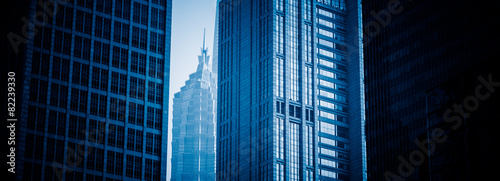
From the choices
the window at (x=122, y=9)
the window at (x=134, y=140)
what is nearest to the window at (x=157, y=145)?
the window at (x=134, y=140)

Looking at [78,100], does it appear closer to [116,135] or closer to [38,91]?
[38,91]

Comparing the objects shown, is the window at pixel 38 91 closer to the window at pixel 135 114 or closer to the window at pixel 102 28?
the window at pixel 102 28

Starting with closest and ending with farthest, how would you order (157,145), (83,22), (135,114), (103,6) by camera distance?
1. (135,114)
2. (83,22)
3. (157,145)
4. (103,6)

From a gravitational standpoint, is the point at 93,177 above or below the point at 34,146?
below

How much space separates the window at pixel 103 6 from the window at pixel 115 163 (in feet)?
108

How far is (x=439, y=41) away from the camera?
544 feet

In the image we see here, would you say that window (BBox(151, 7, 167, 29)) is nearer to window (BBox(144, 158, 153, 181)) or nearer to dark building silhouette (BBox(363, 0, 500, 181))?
window (BBox(144, 158, 153, 181))

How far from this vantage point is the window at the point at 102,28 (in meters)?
176

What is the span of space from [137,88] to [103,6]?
66.9ft

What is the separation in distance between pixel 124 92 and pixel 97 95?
6403 millimetres

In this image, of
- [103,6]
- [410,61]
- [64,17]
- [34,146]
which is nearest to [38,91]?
[34,146]

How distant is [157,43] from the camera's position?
183 m

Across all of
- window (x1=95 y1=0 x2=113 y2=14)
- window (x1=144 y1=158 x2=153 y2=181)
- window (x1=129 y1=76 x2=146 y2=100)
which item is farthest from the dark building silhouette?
window (x1=95 y1=0 x2=113 y2=14)

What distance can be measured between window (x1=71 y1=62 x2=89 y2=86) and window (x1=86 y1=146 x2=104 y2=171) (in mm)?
14826
